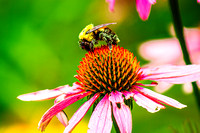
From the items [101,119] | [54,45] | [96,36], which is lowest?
[101,119]

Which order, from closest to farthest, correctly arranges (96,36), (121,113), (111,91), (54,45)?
(121,113) → (111,91) → (96,36) → (54,45)

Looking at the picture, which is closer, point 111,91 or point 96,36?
point 111,91

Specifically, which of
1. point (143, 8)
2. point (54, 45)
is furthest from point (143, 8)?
point (54, 45)

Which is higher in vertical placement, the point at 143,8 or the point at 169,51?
the point at 143,8

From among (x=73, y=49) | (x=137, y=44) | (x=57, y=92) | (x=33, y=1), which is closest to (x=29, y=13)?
(x=33, y=1)

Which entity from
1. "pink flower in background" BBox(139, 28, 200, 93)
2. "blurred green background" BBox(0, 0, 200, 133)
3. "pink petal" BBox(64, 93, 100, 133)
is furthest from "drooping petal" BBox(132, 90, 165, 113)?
"blurred green background" BBox(0, 0, 200, 133)

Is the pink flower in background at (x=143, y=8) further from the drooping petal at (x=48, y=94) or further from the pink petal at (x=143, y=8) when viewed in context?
the drooping petal at (x=48, y=94)

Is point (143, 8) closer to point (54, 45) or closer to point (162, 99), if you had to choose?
point (162, 99)

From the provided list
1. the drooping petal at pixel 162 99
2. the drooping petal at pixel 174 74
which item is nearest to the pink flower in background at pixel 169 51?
the drooping petal at pixel 174 74
